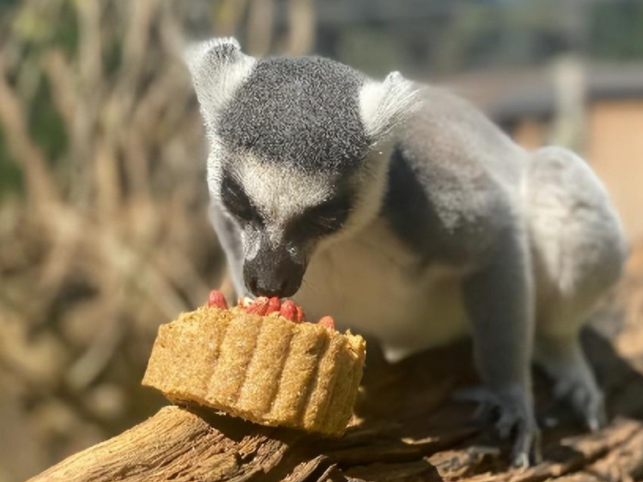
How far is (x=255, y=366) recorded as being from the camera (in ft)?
7.45

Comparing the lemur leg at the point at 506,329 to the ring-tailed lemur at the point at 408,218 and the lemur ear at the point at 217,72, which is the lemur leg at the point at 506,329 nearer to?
the ring-tailed lemur at the point at 408,218

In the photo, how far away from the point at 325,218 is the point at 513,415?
1.24 m

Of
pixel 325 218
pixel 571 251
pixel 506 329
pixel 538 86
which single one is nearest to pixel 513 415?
pixel 506 329

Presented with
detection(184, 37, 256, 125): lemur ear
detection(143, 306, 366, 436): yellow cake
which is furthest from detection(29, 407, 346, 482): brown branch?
detection(184, 37, 256, 125): lemur ear

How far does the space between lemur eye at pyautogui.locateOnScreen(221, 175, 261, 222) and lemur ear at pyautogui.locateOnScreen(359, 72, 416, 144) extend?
0.43 meters

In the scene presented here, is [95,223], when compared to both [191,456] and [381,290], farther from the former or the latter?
[191,456]

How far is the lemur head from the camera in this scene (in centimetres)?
244

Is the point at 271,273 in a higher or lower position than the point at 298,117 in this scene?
lower

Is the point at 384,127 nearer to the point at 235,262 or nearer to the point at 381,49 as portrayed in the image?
the point at 235,262

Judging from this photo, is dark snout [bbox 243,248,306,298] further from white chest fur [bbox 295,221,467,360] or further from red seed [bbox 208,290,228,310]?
white chest fur [bbox 295,221,467,360]

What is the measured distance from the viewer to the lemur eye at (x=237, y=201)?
2.50 m

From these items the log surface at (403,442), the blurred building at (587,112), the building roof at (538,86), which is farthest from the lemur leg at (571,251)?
the blurred building at (587,112)

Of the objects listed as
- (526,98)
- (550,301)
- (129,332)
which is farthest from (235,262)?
(526,98)

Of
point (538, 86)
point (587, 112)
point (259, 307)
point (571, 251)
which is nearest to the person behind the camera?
point (259, 307)
